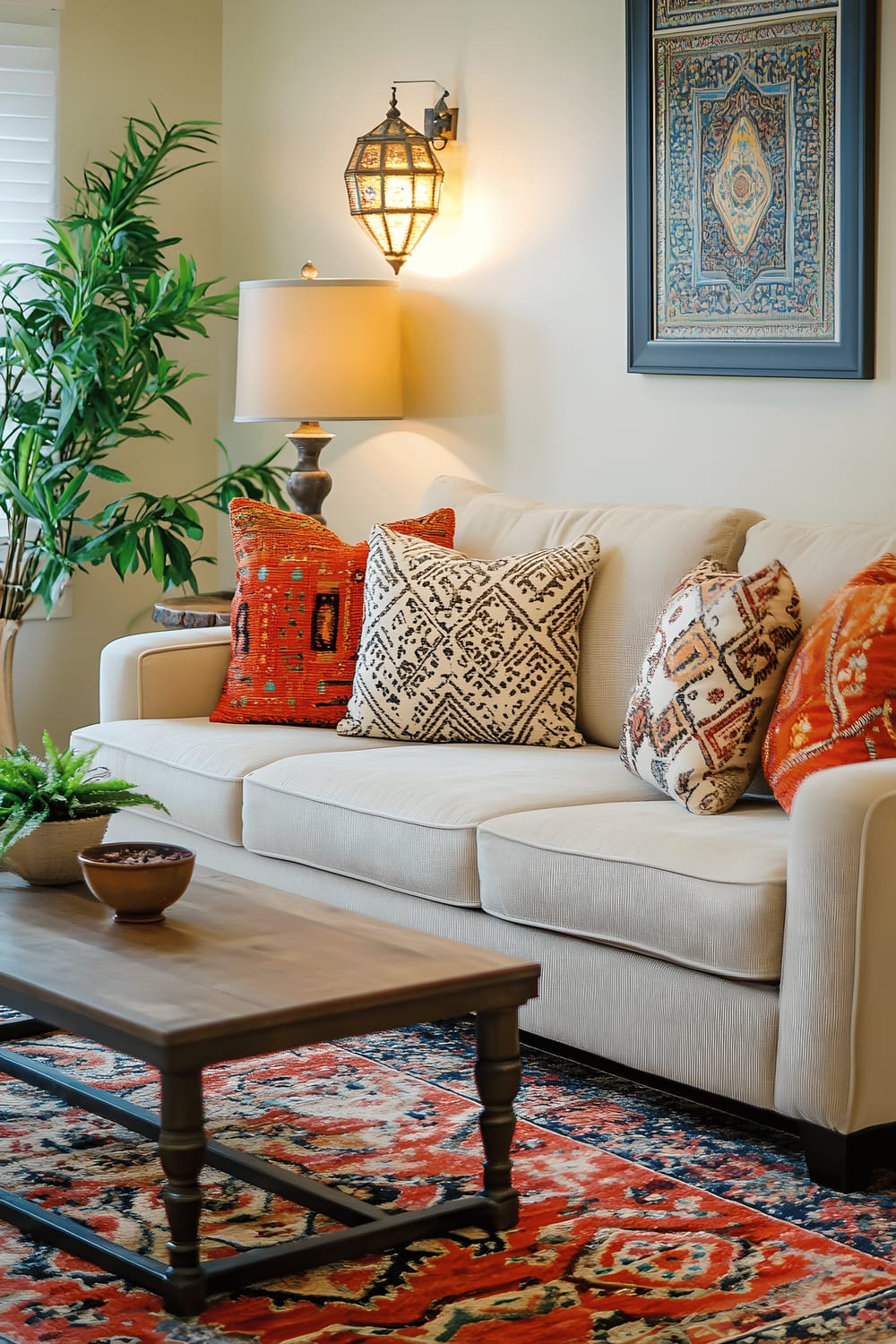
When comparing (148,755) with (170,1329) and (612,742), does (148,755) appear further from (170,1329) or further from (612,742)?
(170,1329)

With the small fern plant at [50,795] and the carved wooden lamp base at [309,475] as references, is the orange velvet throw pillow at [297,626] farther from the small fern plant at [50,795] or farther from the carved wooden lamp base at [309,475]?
the small fern plant at [50,795]

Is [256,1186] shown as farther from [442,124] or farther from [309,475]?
[442,124]

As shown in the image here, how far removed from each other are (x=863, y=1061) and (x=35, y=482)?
10.2 ft

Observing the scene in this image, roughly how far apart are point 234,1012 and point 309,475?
271 cm

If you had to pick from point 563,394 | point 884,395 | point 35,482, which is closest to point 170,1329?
point 884,395

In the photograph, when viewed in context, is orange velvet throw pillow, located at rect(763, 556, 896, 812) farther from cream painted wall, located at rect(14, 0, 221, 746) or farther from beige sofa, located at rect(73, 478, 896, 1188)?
cream painted wall, located at rect(14, 0, 221, 746)

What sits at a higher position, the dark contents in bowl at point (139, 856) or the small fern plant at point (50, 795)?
the small fern plant at point (50, 795)

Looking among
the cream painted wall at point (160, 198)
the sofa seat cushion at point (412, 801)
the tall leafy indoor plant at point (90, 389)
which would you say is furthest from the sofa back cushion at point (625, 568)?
the cream painted wall at point (160, 198)

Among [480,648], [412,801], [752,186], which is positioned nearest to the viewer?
[412,801]

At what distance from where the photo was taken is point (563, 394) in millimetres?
4316

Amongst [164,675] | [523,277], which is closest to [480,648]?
[164,675]

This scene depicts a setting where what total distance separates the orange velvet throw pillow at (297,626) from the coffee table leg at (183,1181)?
5.90 feet

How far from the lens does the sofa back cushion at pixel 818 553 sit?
9.98 ft

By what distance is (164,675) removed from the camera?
389 cm
